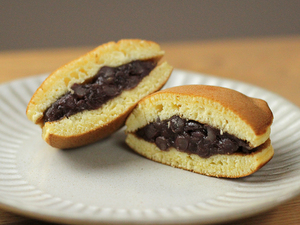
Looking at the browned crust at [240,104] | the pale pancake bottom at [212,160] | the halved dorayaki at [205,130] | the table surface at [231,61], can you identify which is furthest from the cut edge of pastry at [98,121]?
the table surface at [231,61]

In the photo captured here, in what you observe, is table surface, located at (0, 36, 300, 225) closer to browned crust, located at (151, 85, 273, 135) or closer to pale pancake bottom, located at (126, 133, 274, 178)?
browned crust, located at (151, 85, 273, 135)

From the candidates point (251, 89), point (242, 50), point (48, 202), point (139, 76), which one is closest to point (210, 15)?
point (242, 50)

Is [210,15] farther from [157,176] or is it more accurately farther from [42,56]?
[157,176]

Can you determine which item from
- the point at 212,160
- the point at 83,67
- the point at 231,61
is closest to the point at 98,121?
the point at 83,67

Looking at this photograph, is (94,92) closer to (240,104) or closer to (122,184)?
(122,184)

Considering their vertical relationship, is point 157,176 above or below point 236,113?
below

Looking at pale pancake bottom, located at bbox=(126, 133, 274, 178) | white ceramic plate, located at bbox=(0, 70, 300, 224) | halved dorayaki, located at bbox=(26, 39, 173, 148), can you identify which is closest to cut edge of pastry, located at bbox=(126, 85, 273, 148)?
pale pancake bottom, located at bbox=(126, 133, 274, 178)

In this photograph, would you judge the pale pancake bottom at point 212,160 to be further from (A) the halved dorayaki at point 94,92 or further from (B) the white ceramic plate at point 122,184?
(A) the halved dorayaki at point 94,92
